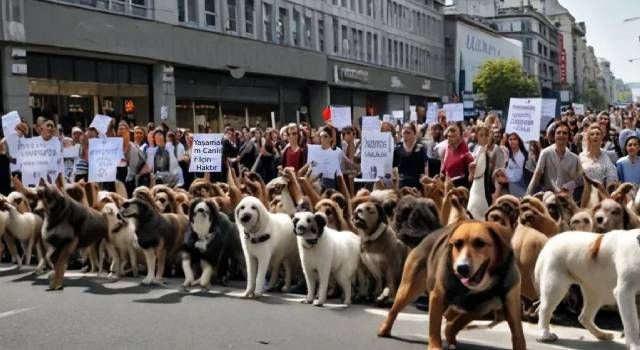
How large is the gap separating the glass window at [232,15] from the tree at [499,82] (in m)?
50.7

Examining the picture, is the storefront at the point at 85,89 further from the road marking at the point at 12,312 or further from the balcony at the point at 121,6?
the road marking at the point at 12,312

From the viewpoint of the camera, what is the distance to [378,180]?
12.2 metres

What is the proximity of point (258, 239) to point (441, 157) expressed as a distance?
15.2ft

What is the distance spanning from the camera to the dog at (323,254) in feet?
29.0

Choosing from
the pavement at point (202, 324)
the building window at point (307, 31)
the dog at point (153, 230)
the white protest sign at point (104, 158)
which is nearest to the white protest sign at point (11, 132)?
the white protest sign at point (104, 158)

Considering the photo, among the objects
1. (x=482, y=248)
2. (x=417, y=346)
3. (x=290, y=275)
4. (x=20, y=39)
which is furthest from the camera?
(x=20, y=39)

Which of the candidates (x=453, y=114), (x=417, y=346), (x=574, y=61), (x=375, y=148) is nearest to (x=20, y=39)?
(x=453, y=114)

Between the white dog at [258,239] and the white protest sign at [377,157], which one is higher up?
the white protest sign at [377,157]

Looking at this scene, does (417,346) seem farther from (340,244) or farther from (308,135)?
(308,135)

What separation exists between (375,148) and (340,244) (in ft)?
11.5

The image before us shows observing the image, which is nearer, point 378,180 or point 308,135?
point 378,180

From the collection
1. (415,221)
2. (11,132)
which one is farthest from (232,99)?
(415,221)

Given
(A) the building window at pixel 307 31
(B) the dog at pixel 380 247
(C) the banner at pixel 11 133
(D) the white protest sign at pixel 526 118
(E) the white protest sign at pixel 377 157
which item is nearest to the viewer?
(B) the dog at pixel 380 247

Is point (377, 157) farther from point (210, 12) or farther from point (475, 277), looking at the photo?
point (210, 12)
